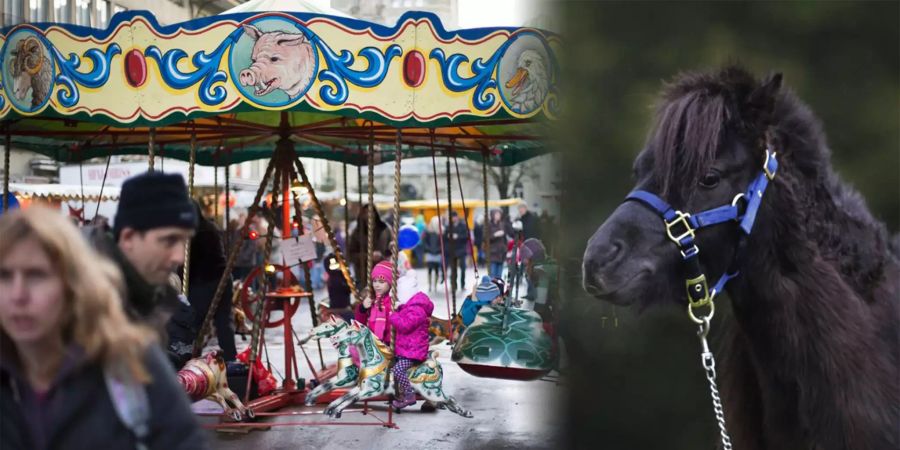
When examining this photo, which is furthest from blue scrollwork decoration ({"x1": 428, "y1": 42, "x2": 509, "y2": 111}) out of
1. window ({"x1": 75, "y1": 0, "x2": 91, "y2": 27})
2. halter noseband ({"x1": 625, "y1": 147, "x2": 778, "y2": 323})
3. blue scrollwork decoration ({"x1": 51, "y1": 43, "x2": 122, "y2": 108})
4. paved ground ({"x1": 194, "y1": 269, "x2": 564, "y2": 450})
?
window ({"x1": 75, "y1": 0, "x2": 91, "y2": 27})

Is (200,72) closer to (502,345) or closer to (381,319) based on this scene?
(381,319)

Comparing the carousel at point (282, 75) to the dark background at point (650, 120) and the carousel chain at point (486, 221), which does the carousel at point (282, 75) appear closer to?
the carousel chain at point (486, 221)

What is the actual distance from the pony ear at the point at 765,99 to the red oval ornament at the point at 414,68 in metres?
3.88

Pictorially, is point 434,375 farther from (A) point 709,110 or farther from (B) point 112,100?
(A) point 709,110

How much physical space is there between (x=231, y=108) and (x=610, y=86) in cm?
396

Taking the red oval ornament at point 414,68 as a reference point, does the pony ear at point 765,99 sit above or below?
below

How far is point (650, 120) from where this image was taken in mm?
2680

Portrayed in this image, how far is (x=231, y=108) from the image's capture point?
610cm

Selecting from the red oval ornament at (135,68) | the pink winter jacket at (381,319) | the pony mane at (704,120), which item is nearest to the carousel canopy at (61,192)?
the red oval ornament at (135,68)

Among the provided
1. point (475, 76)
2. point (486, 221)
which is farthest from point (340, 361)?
point (486, 221)

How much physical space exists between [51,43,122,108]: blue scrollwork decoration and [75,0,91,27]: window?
15.6 m

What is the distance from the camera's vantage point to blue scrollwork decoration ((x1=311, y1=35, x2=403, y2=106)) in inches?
Result: 236

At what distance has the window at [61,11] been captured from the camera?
19688 mm

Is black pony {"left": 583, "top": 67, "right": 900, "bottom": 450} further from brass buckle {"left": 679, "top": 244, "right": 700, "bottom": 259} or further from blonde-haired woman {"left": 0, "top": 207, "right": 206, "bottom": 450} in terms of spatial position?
blonde-haired woman {"left": 0, "top": 207, "right": 206, "bottom": 450}
